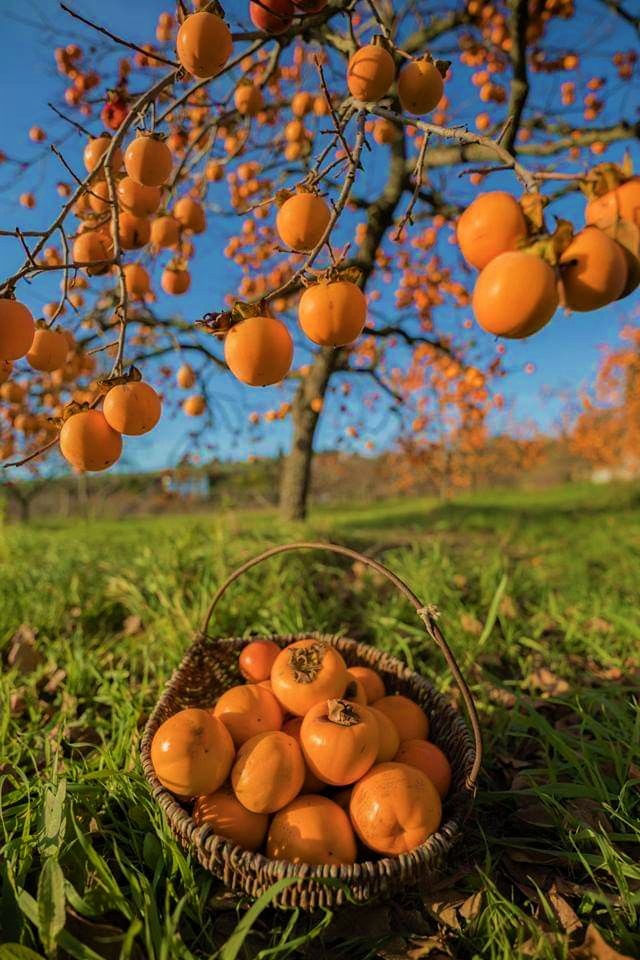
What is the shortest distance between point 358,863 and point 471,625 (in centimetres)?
168

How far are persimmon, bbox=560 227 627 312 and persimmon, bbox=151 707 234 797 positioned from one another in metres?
1.38

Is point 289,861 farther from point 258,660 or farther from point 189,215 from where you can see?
point 189,215

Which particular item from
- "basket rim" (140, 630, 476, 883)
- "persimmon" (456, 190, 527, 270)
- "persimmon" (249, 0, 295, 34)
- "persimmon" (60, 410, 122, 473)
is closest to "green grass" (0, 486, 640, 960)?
"basket rim" (140, 630, 476, 883)

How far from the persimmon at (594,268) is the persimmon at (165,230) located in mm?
1688

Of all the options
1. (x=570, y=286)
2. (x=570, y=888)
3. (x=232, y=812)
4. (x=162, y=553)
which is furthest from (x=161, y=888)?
(x=162, y=553)

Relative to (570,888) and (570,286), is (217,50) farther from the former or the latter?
(570,888)

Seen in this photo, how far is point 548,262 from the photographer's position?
0.85 m

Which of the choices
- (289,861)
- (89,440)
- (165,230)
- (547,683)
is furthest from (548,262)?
(547,683)

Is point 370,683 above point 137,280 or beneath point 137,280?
beneath

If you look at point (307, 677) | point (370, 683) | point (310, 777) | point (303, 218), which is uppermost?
point (303, 218)

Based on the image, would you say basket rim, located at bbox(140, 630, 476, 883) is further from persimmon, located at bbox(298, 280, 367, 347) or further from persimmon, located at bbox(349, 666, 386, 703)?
persimmon, located at bbox(298, 280, 367, 347)

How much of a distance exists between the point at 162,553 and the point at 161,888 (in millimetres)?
2575

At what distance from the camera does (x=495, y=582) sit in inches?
135

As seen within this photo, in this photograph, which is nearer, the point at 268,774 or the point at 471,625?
the point at 268,774
